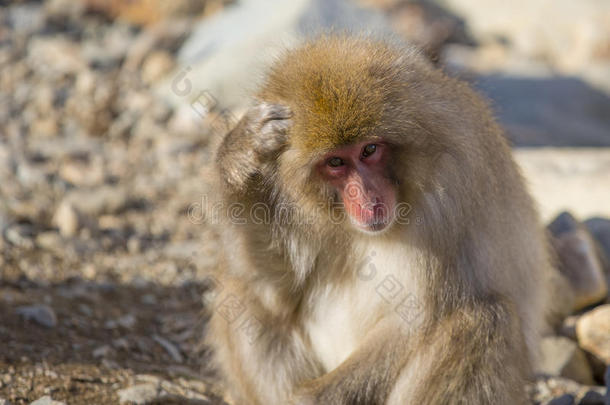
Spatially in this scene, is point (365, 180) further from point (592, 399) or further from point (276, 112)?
point (592, 399)

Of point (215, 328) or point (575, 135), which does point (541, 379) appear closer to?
point (215, 328)

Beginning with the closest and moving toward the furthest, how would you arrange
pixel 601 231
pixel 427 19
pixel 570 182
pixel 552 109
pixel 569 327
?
1. pixel 569 327
2. pixel 601 231
3. pixel 570 182
4. pixel 552 109
5. pixel 427 19

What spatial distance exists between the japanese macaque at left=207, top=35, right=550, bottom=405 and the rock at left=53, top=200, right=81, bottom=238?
1995 millimetres

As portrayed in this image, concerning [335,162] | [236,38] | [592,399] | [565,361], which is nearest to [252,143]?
[335,162]

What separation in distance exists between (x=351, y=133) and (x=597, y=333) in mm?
2157

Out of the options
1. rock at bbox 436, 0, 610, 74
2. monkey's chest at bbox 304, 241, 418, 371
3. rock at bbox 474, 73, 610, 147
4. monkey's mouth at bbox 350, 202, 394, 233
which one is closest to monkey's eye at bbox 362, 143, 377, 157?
monkey's mouth at bbox 350, 202, 394, 233

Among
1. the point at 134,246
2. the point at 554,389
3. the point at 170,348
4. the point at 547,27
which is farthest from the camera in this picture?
the point at 547,27

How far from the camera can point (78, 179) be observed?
5633mm

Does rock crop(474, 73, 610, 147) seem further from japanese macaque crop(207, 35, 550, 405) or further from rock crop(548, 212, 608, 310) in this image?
japanese macaque crop(207, 35, 550, 405)

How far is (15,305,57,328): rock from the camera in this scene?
11.7 feet

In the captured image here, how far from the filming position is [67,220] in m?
4.85

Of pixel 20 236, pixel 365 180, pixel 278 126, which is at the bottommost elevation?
pixel 365 180

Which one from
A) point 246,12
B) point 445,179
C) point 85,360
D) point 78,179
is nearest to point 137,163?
point 78,179

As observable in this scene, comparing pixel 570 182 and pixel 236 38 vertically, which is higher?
pixel 236 38
